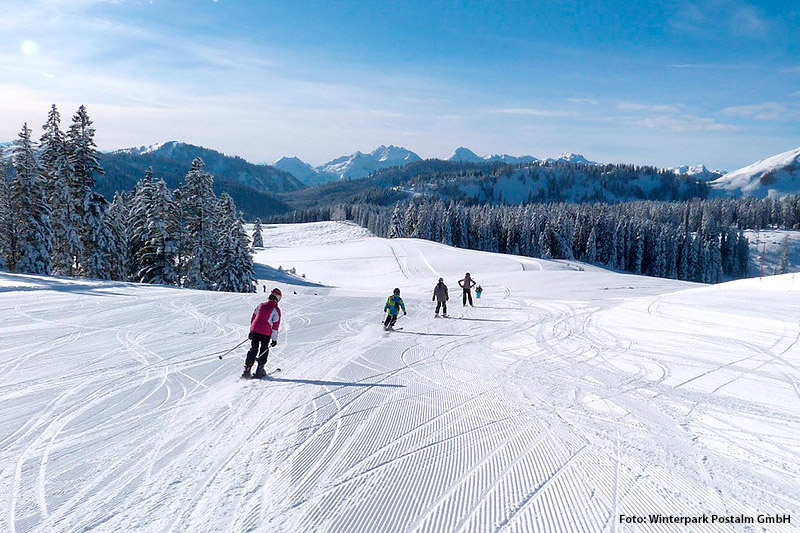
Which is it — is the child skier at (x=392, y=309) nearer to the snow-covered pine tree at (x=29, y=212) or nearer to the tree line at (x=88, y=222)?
the tree line at (x=88, y=222)

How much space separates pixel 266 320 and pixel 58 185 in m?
28.5

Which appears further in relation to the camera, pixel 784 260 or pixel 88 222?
pixel 784 260

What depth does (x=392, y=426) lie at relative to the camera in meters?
6.13

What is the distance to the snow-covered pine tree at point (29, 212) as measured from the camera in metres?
27.8

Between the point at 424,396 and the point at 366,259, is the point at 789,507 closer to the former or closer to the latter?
the point at 424,396

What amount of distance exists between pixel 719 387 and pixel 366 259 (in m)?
59.1

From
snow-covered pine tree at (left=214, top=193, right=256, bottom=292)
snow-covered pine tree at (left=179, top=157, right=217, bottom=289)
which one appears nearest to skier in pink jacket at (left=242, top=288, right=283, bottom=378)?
snow-covered pine tree at (left=179, top=157, right=217, bottom=289)

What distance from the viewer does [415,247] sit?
232 ft

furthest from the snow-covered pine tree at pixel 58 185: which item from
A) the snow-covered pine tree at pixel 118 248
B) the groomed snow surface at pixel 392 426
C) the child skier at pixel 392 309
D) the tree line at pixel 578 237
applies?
the tree line at pixel 578 237

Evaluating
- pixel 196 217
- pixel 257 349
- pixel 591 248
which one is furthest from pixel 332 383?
pixel 591 248

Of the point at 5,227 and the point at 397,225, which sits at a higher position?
the point at 397,225

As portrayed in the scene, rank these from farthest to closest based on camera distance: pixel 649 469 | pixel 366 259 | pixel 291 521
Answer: pixel 366 259, pixel 649 469, pixel 291 521

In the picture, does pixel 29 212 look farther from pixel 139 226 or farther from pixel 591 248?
pixel 591 248

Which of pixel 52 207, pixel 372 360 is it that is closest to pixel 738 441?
pixel 372 360
